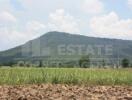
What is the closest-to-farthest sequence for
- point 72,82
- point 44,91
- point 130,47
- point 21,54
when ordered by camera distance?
1. point 44,91
2. point 72,82
3. point 130,47
4. point 21,54

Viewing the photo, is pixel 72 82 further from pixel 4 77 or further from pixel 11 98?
pixel 11 98

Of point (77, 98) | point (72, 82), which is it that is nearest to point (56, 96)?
point (77, 98)

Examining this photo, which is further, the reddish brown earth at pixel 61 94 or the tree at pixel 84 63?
the tree at pixel 84 63

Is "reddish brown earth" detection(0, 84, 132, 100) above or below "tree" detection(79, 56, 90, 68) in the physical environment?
below

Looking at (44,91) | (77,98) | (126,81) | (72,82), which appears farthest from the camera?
(126,81)

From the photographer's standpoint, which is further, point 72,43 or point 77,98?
point 72,43

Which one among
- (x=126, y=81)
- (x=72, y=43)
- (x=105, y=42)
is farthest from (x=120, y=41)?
(x=126, y=81)

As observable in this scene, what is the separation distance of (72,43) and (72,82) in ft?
574

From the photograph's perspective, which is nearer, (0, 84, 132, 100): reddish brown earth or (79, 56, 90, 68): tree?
(0, 84, 132, 100): reddish brown earth

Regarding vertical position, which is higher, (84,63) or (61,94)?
(84,63)

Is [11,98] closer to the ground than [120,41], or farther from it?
closer to the ground

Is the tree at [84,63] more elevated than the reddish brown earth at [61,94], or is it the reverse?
the tree at [84,63]

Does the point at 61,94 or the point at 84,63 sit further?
the point at 84,63

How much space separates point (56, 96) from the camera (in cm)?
1241
